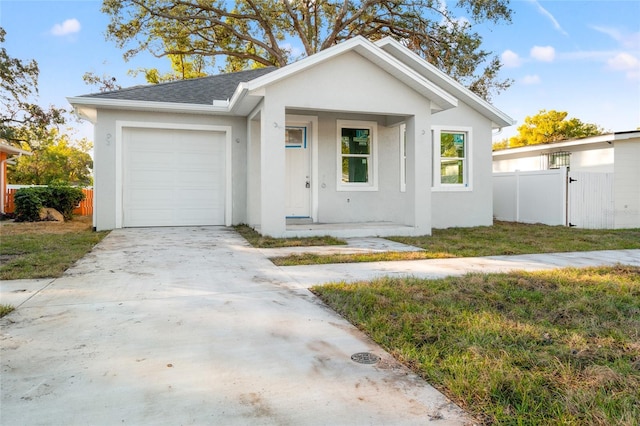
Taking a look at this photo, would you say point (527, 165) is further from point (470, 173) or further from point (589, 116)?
point (589, 116)

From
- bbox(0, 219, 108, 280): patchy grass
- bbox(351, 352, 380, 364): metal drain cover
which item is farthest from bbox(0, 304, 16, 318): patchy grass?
bbox(351, 352, 380, 364): metal drain cover

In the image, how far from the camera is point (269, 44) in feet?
66.0

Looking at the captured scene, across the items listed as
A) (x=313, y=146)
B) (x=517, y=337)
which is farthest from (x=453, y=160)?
(x=517, y=337)

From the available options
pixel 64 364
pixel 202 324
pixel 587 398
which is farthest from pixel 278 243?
pixel 587 398

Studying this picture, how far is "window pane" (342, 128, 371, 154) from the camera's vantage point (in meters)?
10.4

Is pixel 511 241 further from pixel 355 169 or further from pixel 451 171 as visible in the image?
pixel 355 169

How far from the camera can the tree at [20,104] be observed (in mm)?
18953

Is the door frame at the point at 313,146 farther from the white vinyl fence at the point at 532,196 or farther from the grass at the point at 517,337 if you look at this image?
the white vinyl fence at the point at 532,196

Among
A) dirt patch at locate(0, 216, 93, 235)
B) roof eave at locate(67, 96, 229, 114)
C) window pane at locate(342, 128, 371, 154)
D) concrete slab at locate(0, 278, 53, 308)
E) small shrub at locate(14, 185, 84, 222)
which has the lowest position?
concrete slab at locate(0, 278, 53, 308)

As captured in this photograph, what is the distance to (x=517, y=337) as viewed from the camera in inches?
115

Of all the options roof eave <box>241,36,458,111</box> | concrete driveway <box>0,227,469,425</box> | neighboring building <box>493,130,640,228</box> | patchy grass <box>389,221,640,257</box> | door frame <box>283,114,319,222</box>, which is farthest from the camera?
neighboring building <box>493,130,640,228</box>

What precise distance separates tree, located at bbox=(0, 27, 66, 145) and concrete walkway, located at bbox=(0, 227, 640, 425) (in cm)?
1905

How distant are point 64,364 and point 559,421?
8.96ft

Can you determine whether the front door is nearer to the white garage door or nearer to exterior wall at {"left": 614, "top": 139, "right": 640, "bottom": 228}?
the white garage door
